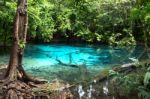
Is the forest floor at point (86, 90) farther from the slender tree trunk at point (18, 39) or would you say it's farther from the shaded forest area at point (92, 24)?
the shaded forest area at point (92, 24)

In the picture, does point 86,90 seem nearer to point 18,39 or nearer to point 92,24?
point 18,39

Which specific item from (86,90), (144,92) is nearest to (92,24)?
(86,90)

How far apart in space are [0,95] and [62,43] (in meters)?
21.7

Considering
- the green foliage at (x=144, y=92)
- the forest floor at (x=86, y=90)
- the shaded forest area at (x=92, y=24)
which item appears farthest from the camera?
the shaded forest area at (x=92, y=24)

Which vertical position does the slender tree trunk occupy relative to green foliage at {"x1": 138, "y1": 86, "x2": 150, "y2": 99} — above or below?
above

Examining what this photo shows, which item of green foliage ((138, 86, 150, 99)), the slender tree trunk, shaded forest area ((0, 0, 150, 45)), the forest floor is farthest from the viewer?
shaded forest area ((0, 0, 150, 45))

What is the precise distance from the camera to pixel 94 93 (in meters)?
8.92

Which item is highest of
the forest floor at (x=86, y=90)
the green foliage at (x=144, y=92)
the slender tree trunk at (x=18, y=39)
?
the slender tree trunk at (x=18, y=39)

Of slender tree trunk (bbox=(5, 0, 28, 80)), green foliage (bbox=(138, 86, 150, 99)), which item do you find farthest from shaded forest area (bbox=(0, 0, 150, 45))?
green foliage (bbox=(138, 86, 150, 99))

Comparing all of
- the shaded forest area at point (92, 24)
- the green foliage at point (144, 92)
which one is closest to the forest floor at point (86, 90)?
the green foliage at point (144, 92)

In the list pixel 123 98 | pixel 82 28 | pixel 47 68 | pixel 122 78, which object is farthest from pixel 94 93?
pixel 82 28

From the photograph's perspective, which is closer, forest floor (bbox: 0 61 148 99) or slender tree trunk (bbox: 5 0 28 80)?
forest floor (bbox: 0 61 148 99)

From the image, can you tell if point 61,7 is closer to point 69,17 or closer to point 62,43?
point 69,17

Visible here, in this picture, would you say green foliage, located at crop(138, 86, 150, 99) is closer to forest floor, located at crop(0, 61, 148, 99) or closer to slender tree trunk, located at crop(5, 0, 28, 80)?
forest floor, located at crop(0, 61, 148, 99)
